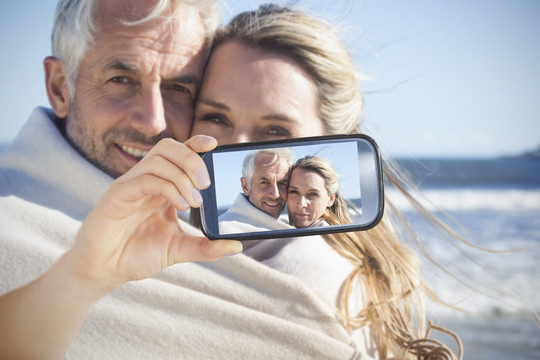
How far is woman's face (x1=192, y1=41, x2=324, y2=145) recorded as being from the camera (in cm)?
217

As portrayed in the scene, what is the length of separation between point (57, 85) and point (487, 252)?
5.16 m

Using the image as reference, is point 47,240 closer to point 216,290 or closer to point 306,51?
point 216,290

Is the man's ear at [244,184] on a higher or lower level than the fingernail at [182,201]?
higher

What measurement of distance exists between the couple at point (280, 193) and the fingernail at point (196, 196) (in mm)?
83

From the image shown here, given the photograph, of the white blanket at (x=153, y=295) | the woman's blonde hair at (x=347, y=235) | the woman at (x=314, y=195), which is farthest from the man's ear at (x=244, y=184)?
the woman's blonde hair at (x=347, y=235)

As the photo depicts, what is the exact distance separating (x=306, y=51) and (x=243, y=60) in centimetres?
32

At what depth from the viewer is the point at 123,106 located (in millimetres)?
2230

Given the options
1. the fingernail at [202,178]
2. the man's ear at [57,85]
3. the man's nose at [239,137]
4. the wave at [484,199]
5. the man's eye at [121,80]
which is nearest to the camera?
the fingernail at [202,178]

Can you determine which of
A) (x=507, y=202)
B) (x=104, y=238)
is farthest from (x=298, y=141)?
(x=507, y=202)

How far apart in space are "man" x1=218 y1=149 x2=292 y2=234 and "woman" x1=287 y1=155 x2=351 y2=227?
2 cm

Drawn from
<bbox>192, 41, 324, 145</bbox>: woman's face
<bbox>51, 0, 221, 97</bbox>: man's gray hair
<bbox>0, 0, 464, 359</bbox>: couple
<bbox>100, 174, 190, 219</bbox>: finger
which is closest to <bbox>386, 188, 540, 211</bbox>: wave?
<bbox>0, 0, 464, 359</bbox>: couple

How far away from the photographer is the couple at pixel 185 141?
6.16 ft

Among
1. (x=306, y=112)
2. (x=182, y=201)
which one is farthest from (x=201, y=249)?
(x=306, y=112)

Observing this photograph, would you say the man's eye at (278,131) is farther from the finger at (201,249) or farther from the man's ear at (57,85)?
the man's ear at (57,85)
